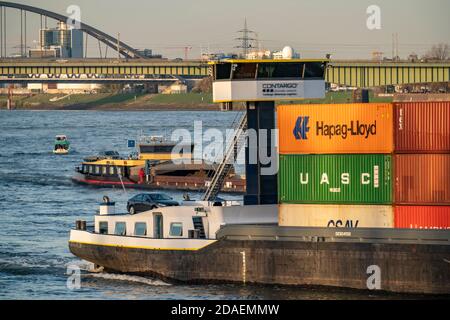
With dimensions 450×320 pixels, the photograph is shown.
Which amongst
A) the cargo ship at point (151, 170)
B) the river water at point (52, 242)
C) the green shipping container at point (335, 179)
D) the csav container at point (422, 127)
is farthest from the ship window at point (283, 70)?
the cargo ship at point (151, 170)

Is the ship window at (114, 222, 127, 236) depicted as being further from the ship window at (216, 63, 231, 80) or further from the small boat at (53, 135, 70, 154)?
the small boat at (53, 135, 70, 154)

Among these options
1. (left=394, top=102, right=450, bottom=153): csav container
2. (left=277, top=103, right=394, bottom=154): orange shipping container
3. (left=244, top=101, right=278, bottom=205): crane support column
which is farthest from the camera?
(left=244, top=101, right=278, bottom=205): crane support column

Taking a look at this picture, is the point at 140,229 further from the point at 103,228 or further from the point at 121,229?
the point at 103,228

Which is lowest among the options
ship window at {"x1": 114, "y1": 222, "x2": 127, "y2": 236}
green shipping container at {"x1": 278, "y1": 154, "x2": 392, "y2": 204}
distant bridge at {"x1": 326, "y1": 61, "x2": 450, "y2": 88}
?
ship window at {"x1": 114, "y1": 222, "x2": 127, "y2": 236}

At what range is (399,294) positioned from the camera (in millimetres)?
44250

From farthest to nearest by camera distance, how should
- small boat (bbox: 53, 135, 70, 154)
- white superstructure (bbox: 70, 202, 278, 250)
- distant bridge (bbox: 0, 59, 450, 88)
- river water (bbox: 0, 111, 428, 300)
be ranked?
1. distant bridge (bbox: 0, 59, 450, 88)
2. small boat (bbox: 53, 135, 70, 154)
3. white superstructure (bbox: 70, 202, 278, 250)
4. river water (bbox: 0, 111, 428, 300)

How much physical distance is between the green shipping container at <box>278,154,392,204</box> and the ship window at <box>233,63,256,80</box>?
433 centimetres

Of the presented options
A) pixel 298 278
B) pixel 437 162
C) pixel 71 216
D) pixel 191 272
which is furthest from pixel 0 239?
pixel 437 162

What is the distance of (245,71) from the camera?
50594 millimetres

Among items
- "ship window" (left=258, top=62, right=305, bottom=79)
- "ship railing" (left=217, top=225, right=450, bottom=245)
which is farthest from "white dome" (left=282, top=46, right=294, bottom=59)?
"ship railing" (left=217, top=225, right=450, bottom=245)

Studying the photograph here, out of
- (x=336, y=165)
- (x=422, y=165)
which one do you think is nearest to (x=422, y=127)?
(x=422, y=165)

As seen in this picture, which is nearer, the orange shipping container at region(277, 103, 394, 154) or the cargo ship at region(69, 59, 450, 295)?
the cargo ship at region(69, 59, 450, 295)

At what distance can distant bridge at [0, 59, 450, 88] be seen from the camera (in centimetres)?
13912
